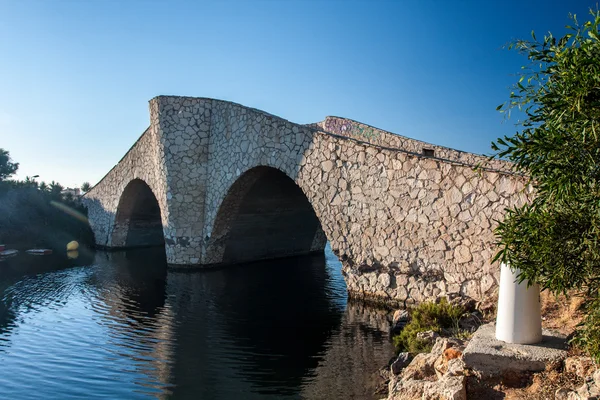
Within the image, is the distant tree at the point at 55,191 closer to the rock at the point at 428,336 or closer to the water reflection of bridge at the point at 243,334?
the water reflection of bridge at the point at 243,334

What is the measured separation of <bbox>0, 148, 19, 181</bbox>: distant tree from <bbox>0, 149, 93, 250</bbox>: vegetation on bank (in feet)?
18.7

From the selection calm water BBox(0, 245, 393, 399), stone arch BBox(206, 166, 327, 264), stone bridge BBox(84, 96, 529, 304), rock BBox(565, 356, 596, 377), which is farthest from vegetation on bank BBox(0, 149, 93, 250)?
rock BBox(565, 356, 596, 377)

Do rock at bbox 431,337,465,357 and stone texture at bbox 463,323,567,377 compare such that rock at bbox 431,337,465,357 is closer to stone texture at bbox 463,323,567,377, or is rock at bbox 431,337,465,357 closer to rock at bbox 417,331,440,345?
stone texture at bbox 463,323,567,377

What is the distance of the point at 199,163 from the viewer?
591 inches

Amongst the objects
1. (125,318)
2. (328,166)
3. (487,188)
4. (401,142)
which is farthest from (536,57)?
Answer: (401,142)

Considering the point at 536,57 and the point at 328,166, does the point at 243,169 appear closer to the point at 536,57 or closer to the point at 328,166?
the point at 328,166

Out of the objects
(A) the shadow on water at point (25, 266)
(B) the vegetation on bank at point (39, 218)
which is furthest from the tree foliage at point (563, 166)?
(B) the vegetation on bank at point (39, 218)

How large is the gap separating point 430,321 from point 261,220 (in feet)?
30.3

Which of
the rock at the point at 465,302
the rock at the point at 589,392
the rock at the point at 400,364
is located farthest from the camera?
the rock at the point at 465,302

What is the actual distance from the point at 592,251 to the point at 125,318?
327 inches

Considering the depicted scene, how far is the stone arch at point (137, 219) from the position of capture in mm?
20266

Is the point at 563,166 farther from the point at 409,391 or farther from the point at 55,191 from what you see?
the point at 55,191

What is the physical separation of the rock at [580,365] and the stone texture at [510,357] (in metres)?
0.13

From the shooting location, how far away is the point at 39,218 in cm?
2366
